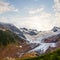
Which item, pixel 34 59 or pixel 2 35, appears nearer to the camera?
pixel 34 59

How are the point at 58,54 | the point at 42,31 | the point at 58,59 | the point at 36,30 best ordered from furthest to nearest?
the point at 36,30
the point at 42,31
the point at 58,54
the point at 58,59

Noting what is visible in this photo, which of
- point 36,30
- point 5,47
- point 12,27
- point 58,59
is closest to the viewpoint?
point 58,59

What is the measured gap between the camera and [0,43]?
48.8 meters

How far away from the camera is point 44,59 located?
106 inches

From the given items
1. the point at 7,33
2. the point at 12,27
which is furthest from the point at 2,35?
the point at 12,27

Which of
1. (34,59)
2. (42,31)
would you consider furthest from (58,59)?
(42,31)

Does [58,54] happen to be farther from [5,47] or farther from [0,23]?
[0,23]

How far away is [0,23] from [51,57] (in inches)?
2808

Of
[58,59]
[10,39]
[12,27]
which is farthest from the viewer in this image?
[12,27]

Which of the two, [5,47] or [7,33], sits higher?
[7,33]

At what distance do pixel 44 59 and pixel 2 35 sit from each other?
5156 centimetres

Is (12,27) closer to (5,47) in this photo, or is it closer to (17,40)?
(17,40)

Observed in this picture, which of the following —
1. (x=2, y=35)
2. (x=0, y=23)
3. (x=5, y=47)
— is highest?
(x=0, y=23)

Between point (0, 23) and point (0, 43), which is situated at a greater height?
point (0, 23)
